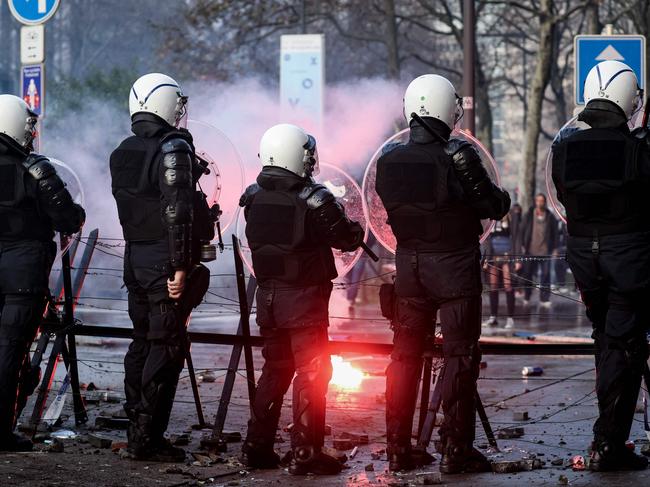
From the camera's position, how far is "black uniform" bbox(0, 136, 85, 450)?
7730 millimetres

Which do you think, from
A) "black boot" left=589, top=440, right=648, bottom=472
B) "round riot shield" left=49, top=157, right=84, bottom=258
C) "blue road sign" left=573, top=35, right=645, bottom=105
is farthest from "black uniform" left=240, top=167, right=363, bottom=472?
"blue road sign" left=573, top=35, right=645, bottom=105

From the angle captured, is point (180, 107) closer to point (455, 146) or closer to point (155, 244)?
point (155, 244)

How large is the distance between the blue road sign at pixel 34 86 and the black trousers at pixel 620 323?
28.7 ft

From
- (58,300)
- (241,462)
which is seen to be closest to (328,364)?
(241,462)

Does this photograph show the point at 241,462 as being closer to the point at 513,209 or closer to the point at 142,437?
the point at 142,437

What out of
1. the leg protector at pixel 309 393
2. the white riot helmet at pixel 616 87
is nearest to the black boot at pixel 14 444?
the leg protector at pixel 309 393

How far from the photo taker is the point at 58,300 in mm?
8922

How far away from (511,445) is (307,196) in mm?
2124

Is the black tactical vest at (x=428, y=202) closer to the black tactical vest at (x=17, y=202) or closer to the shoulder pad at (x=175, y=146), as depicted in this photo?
the shoulder pad at (x=175, y=146)

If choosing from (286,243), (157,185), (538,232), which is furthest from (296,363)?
(538,232)

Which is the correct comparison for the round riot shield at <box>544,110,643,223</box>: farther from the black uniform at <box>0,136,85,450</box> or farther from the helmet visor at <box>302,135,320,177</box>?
the black uniform at <box>0,136,85,450</box>

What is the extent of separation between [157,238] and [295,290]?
90 centimetres

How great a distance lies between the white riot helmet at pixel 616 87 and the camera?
7.09 metres

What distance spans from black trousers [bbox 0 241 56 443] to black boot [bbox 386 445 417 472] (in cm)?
227
